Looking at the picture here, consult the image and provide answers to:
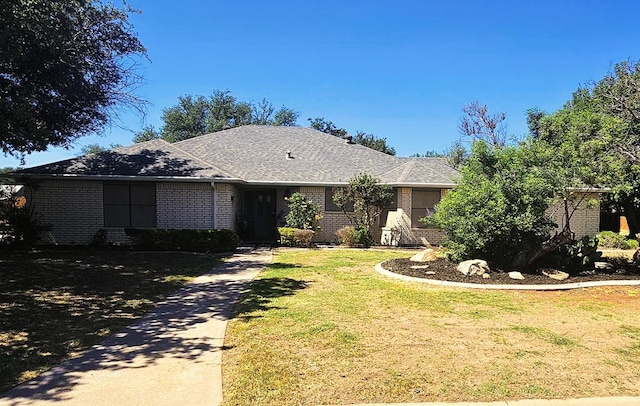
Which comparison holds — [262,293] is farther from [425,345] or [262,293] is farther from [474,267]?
[474,267]

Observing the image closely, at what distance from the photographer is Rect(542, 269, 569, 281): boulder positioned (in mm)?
9086

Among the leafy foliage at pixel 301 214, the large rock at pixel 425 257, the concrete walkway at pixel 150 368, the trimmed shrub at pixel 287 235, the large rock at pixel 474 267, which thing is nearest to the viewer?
the concrete walkway at pixel 150 368

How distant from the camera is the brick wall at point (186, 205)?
14.8 m

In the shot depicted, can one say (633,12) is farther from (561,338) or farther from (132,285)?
(132,285)

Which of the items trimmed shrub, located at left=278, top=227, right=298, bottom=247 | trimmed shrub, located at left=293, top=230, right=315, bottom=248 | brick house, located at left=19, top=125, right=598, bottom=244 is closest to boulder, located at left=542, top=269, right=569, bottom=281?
brick house, located at left=19, top=125, right=598, bottom=244

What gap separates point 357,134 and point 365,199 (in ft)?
103

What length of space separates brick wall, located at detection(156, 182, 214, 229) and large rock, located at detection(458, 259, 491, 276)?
30.2 ft

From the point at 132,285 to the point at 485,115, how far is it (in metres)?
23.4

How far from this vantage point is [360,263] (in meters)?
11.8

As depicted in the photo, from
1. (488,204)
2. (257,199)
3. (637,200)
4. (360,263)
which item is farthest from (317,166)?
(637,200)

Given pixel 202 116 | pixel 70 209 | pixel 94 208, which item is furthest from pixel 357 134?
pixel 70 209

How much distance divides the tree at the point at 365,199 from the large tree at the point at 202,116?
2863cm

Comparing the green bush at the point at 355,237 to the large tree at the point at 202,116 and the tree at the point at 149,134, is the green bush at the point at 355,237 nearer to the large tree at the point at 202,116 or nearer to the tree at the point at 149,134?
the large tree at the point at 202,116

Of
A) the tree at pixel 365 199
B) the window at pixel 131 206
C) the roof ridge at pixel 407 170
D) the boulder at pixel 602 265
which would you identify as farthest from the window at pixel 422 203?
the window at pixel 131 206
